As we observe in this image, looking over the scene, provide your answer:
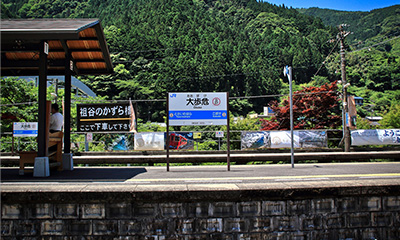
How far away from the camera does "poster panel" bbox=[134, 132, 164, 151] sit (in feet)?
62.4

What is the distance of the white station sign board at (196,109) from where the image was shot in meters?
8.34

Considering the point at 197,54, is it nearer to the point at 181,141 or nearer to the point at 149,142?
the point at 149,142

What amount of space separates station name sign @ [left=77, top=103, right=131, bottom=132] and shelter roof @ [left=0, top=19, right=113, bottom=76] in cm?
872

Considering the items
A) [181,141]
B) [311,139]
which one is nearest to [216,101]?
[181,141]

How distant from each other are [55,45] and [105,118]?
1043 cm

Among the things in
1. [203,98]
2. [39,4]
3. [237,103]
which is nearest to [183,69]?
[237,103]

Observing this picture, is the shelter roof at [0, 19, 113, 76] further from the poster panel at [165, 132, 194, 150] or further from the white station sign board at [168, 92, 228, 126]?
the poster panel at [165, 132, 194, 150]

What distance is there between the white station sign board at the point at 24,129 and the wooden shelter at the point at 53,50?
9326mm

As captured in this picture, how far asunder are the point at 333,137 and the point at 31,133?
770 inches

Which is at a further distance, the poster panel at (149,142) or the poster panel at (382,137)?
the poster panel at (382,137)

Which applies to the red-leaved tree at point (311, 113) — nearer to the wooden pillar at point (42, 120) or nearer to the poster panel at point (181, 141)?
the poster panel at point (181, 141)

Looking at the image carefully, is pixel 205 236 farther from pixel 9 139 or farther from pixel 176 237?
pixel 9 139

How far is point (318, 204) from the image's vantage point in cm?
465

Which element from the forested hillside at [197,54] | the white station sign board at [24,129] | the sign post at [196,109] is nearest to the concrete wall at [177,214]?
the sign post at [196,109]
